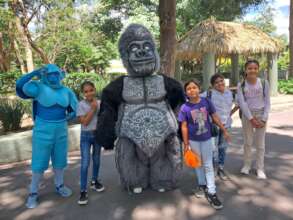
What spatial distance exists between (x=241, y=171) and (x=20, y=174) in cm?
339

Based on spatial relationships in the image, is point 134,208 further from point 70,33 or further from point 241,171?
point 70,33

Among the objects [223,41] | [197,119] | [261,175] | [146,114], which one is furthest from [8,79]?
[197,119]

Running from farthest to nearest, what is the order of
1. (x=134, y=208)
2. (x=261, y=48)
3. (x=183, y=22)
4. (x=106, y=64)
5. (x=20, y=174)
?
(x=106, y=64)
(x=183, y=22)
(x=261, y=48)
(x=20, y=174)
(x=134, y=208)

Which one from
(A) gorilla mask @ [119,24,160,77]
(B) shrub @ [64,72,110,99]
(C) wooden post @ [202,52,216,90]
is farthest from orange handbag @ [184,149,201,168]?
(C) wooden post @ [202,52,216,90]

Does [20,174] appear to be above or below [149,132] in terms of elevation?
below

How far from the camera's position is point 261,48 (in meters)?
15.0

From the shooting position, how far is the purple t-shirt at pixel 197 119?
4.20 m

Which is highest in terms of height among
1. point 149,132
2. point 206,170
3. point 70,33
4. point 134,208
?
point 70,33

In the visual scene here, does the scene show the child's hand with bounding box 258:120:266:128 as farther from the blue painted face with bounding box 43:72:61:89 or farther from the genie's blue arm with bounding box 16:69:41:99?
the genie's blue arm with bounding box 16:69:41:99

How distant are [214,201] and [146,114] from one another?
122cm

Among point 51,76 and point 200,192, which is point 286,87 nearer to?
point 200,192

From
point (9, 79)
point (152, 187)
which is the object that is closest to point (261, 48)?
point (152, 187)

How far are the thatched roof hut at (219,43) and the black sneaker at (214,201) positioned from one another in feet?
34.8

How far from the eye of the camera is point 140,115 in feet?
14.0
